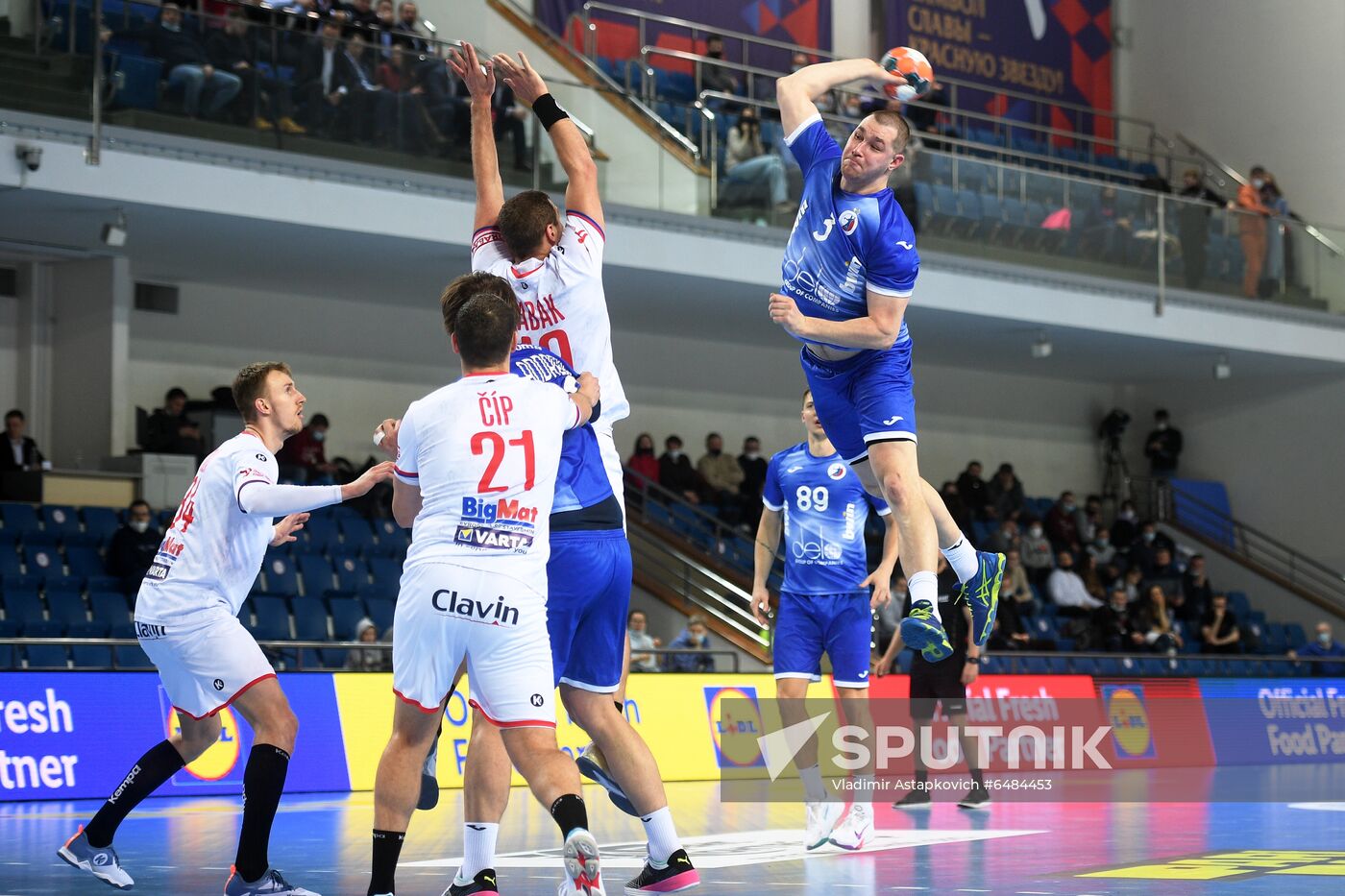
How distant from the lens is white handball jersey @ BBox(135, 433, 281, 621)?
248 inches

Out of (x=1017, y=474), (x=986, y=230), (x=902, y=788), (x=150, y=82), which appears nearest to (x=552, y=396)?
(x=902, y=788)

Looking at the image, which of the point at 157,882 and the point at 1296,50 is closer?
the point at 157,882

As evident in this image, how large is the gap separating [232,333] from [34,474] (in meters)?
4.18

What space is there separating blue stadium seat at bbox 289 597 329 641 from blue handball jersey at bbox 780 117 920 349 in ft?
30.6

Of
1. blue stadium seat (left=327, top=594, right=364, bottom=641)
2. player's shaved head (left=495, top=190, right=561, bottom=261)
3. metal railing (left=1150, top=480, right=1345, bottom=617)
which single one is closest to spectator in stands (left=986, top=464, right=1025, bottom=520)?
metal railing (left=1150, top=480, right=1345, bottom=617)

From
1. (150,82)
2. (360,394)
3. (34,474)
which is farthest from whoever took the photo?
(360,394)

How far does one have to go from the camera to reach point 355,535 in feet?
56.9

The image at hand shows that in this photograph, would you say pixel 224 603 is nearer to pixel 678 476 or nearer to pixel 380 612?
pixel 380 612

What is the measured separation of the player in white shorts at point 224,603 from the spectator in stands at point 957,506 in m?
15.5

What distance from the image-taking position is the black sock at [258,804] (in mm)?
5926

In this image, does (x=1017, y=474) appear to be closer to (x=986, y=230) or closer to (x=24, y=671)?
(x=986, y=230)

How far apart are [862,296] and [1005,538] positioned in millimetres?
14974

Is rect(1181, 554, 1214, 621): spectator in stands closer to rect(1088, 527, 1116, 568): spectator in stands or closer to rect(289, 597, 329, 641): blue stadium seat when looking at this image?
rect(1088, 527, 1116, 568): spectator in stands

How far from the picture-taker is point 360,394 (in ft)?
70.1
